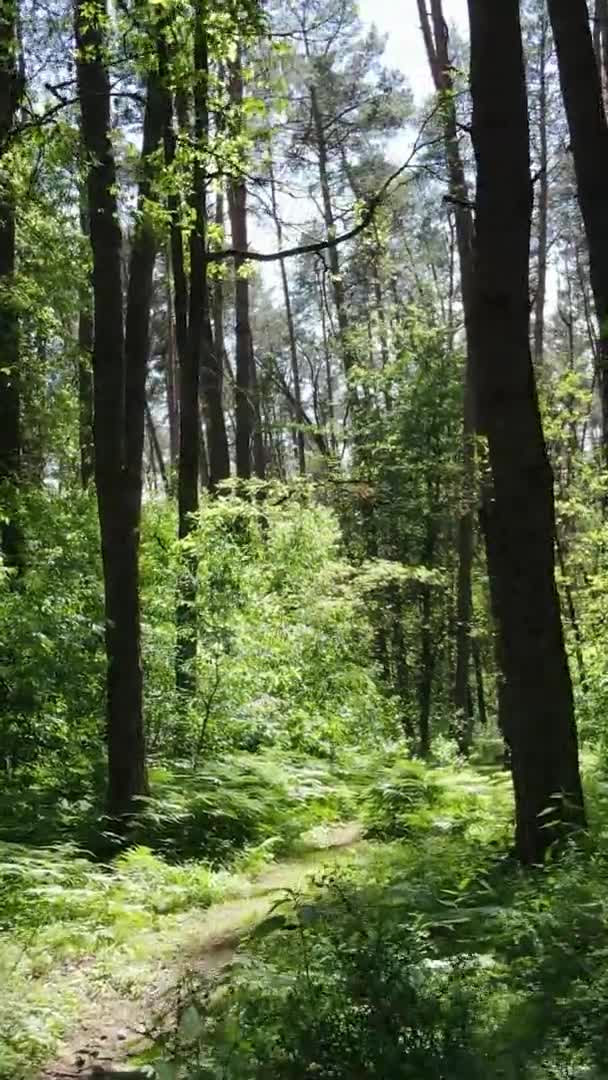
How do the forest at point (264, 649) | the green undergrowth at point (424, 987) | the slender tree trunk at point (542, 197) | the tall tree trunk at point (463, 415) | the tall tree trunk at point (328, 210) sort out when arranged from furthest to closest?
the slender tree trunk at point (542, 197) < the tall tree trunk at point (328, 210) < the tall tree trunk at point (463, 415) < the forest at point (264, 649) < the green undergrowth at point (424, 987)

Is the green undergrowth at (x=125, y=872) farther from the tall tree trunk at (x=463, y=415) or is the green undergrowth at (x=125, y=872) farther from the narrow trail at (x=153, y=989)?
the tall tree trunk at (x=463, y=415)

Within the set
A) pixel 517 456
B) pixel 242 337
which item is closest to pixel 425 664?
pixel 242 337

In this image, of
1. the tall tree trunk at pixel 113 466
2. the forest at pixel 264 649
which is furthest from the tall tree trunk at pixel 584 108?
the tall tree trunk at pixel 113 466

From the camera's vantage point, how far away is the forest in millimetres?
4023

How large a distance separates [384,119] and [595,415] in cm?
1537

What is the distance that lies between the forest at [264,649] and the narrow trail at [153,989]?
2cm

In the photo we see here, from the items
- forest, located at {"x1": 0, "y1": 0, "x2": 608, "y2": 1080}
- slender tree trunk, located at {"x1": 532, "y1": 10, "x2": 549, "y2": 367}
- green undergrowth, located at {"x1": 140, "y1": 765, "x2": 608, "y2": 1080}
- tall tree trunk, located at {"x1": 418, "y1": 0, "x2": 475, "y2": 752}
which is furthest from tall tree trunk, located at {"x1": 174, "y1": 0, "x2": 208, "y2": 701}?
slender tree trunk, located at {"x1": 532, "y1": 10, "x2": 549, "y2": 367}

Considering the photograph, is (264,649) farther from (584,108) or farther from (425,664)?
(584,108)

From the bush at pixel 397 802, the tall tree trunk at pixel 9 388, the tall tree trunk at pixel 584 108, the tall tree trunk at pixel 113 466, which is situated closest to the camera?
the tall tree trunk at pixel 113 466

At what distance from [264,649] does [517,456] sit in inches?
249

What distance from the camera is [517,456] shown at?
575cm

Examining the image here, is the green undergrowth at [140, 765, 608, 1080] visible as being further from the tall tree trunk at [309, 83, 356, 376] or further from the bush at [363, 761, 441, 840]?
the tall tree trunk at [309, 83, 356, 376]

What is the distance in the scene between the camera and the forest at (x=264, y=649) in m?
4.02

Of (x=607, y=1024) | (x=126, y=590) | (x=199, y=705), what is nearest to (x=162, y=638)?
(x=199, y=705)
